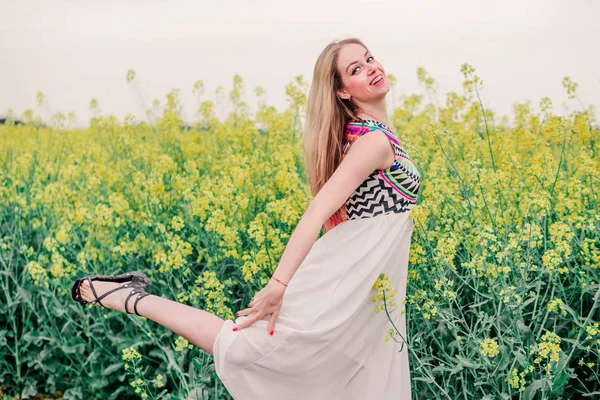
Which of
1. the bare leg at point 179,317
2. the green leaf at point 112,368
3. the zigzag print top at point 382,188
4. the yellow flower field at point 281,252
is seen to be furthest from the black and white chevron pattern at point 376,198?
the green leaf at point 112,368

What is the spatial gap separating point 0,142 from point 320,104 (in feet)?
12.0

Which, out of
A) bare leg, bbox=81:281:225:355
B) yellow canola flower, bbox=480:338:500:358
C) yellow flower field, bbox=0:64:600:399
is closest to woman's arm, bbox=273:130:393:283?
yellow flower field, bbox=0:64:600:399

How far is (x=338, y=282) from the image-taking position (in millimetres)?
2062

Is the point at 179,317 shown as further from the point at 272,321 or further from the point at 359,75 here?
the point at 359,75

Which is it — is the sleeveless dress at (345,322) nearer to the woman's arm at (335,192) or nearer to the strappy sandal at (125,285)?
the woman's arm at (335,192)

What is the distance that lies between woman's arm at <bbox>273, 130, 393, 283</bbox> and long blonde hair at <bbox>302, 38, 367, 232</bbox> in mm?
149

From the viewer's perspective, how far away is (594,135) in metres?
3.51

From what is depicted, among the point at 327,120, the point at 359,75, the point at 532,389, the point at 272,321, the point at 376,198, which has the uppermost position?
the point at 359,75

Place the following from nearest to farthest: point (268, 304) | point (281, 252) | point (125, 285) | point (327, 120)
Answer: point (268, 304), point (327, 120), point (125, 285), point (281, 252)

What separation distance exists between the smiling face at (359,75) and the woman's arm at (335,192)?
181 millimetres

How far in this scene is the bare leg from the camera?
2.19 metres

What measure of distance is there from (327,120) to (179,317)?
757 mm

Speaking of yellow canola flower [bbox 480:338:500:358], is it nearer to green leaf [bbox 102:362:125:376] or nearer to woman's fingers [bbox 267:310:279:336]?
woman's fingers [bbox 267:310:279:336]

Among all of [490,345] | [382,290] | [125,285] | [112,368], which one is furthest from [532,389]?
[112,368]
